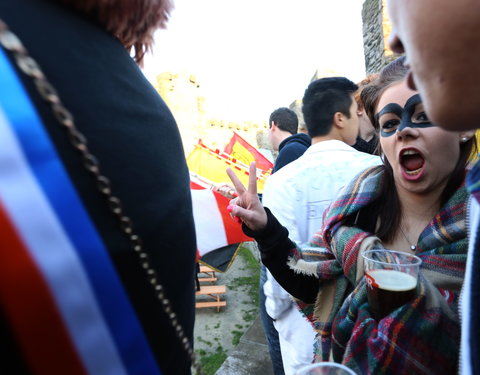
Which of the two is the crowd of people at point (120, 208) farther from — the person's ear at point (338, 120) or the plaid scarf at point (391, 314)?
the person's ear at point (338, 120)

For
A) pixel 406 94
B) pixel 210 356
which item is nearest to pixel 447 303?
pixel 406 94

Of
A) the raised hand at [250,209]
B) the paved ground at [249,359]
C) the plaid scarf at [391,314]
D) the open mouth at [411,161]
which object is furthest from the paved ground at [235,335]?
the open mouth at [411,161]

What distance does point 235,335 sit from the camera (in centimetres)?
480

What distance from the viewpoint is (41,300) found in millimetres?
412

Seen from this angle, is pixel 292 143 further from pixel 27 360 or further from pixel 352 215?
pixel 27 360

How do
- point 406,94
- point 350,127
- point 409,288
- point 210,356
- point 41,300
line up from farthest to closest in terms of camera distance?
point 210,356, point 350,127, point 406,94, point 409,288, point 41,300

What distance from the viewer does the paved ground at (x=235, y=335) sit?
3.79 m


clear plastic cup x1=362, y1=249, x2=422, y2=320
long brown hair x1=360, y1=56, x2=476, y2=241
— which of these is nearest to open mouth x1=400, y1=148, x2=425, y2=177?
long brown hair x1=360, y1=56, x2=476, y2=241

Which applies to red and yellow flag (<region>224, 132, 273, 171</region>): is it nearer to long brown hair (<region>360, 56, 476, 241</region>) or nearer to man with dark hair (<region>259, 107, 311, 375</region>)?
man with dark hair (<region>259, 107, 311, 375</region>)

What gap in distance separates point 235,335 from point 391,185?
4138 millimetres

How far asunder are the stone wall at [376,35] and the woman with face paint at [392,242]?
17.9 ft

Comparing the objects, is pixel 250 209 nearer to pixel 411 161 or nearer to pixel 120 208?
pixel 411 161

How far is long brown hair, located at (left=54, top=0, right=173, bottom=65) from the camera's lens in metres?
0.58

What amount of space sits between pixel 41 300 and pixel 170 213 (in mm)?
271
